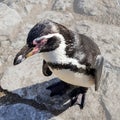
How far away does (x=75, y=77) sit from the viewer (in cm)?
303

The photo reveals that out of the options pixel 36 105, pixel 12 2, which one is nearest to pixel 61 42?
pixel 36 105

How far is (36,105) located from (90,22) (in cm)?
97

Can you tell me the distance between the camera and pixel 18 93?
338 centimetres

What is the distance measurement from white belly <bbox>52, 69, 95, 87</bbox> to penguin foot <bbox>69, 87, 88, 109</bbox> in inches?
6.9

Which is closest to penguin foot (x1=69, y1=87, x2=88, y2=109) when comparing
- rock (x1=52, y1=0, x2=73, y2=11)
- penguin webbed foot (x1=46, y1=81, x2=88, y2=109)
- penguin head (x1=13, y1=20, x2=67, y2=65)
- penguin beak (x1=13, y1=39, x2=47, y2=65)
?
penguin webbed foot (x1=46, y1=81, x2=88, y2=109)

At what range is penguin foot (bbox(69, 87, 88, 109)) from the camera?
3324 millimetres

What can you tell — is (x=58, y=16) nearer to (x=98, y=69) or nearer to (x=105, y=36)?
(x=105, y=36)

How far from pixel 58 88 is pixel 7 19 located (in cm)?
86

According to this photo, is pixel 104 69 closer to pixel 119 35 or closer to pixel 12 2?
pixel 119 35

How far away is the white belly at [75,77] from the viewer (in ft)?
9.84

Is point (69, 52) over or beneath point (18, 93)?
over

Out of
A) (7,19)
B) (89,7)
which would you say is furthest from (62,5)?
(7,19)

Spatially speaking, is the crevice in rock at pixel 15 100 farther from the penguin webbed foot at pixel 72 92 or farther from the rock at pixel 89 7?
the rock at pixel 89 7

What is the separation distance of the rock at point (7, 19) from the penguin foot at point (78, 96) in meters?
0.81
